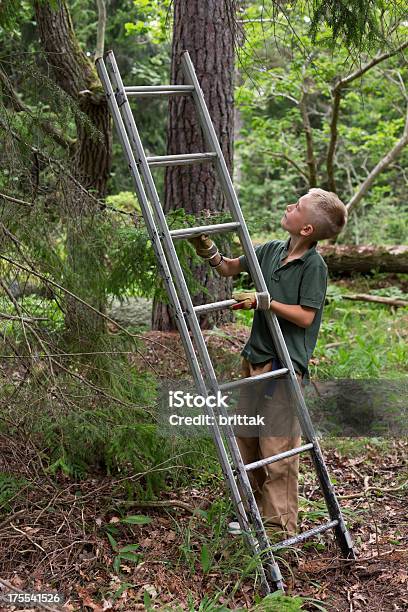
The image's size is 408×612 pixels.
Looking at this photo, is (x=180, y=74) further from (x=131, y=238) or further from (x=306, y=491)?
(x=306, y=491)

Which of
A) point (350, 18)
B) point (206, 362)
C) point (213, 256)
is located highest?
point (350, 18)

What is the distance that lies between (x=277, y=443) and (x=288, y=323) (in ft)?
1.97

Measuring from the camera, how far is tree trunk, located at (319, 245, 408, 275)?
9750mm

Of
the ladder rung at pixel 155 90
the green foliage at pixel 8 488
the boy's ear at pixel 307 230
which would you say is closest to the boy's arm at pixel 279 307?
the boy's ear at pixel 307 230

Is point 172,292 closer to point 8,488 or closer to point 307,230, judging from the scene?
point 307,230

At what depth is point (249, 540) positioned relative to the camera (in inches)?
118

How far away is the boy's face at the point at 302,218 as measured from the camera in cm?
328

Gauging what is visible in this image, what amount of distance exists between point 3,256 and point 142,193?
85cm

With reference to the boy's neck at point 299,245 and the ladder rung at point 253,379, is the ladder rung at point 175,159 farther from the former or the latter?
the ladder rung at point 253,379

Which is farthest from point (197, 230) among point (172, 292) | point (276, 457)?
point (276, 457)

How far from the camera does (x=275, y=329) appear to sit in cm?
326

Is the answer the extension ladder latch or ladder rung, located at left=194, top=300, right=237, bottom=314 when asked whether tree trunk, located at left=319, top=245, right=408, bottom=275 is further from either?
the extension ladder latch

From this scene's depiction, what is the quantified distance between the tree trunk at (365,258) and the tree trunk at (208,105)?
444 centimetres

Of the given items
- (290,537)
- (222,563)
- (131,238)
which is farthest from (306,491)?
(131,238)
